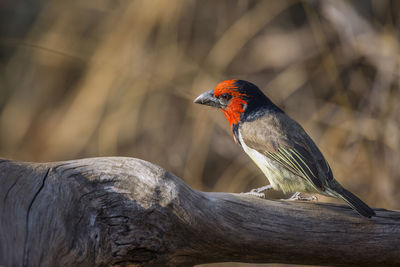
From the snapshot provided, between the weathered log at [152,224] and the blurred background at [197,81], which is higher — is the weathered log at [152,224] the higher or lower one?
the lower one

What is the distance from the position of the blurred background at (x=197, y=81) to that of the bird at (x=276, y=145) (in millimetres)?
2272

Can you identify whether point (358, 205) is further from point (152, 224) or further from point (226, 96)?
point (226, 96)

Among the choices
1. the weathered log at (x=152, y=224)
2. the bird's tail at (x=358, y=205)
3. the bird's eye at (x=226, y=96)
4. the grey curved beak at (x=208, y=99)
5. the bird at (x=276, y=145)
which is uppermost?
the bird's eye at (x=226, y=96)

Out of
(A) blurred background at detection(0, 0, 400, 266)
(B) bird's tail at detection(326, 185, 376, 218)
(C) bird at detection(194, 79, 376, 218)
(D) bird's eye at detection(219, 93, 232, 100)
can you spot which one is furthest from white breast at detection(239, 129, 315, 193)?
(A) blurred background at detection(0, 0, 400, 266)

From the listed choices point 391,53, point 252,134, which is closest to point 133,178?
point 252,134

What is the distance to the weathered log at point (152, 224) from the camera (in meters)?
2.90

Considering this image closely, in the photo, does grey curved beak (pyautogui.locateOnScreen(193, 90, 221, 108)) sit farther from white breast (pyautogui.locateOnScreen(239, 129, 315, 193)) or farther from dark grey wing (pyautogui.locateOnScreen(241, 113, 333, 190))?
white breast (pyautogui.locateOnScreen(239, 129, 315, 193))

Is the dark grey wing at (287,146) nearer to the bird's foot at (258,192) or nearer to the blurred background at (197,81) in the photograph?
the bird's foot at (258,192)

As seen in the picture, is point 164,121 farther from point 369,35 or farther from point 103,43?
point 369,35

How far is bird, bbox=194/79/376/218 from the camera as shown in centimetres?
404

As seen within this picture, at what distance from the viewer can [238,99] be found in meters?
4.63

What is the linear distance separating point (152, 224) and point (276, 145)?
1.53 metres

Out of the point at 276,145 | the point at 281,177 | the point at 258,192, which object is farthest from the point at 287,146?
the point at 258,192

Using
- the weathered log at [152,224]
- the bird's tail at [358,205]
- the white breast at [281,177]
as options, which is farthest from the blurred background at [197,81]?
the weathered log at [152,224]
